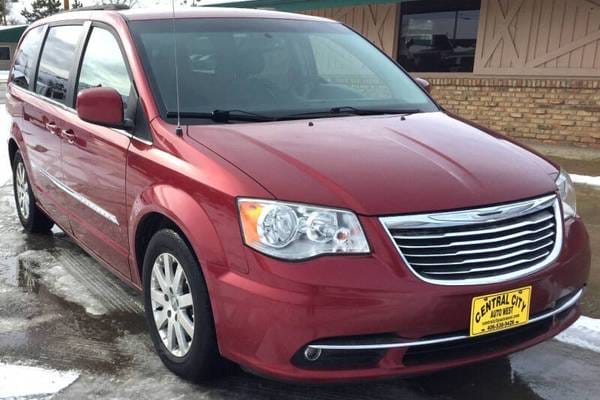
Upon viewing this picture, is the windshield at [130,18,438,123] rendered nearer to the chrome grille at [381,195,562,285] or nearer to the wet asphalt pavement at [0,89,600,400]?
the chrome grille at [381,195,562,285]

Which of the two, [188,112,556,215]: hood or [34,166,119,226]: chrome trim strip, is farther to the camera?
[34,166,119,226]: chrome trim strip

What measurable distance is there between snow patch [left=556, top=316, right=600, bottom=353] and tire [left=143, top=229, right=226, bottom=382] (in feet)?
6.48

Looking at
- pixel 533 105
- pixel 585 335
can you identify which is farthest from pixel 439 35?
pixel 585 335

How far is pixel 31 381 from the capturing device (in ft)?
9.78

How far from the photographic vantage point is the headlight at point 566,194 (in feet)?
9.65

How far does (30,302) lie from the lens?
156 inches

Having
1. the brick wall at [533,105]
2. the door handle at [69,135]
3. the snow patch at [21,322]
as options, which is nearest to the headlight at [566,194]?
the door handle at [69,135]

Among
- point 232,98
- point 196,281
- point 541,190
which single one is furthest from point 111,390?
point 541,190

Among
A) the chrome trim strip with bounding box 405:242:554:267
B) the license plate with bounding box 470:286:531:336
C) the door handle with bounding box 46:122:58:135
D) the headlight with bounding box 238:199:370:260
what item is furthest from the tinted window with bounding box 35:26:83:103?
the license plate with bounding box 470:286:531:336

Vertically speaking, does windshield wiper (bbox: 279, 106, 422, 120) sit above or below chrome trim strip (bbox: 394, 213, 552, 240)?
above

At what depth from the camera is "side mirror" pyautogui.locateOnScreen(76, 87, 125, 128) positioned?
10.2ft

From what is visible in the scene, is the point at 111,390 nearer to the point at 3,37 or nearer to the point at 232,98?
the point at 232,98

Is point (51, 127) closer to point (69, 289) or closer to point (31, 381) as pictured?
point (69, 289)

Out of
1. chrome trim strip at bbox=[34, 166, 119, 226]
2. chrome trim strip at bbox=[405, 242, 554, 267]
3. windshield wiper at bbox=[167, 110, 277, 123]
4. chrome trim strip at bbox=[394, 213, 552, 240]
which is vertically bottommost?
chrome trim strip at bbox=[34, 166, 119, 226]
